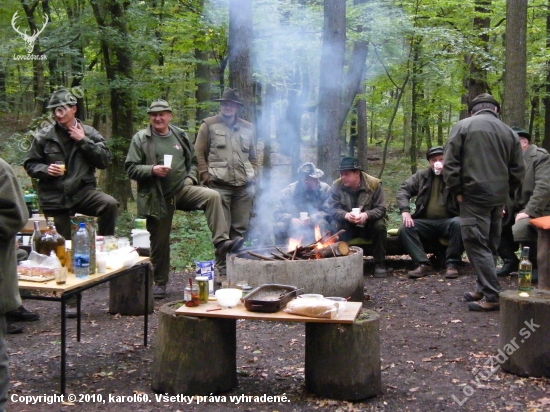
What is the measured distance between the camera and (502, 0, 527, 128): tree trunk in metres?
8.88

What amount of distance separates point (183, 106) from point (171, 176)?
1305cm

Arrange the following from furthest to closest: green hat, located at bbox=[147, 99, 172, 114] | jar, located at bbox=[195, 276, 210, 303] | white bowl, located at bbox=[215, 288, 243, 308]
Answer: green hat, located at bbox=[147, 99, 172, 114]
jar, located at bbox=[195, 276, 210, 303]
white bowl, located at bbox=[215, 288, 243, 308]

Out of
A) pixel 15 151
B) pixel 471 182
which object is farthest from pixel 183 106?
pixel 471 182

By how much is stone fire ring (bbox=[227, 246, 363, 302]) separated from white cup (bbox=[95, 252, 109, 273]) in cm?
168

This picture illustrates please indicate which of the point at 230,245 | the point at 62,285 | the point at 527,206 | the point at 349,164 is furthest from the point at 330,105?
the point at 62,285

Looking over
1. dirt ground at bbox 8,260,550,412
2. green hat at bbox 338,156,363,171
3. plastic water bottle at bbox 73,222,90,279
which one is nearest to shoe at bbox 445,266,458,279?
dirt ground at bbox 8,260,550,412

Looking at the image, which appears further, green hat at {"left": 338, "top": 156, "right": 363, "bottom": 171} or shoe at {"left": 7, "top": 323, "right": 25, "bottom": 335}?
green hat at {"left": 338, "top": 156, "right": 363, "bottom": 171}

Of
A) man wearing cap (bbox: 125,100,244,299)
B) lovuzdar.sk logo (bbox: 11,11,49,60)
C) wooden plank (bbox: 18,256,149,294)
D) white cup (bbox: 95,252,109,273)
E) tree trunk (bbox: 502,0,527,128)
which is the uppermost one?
lovuzdar.sk logo (bbox: 11,11,49,60)

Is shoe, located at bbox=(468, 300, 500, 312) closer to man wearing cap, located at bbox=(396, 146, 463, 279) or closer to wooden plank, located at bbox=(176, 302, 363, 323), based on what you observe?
man wearing cap, located at bbox=(396, 146, 463, 279)

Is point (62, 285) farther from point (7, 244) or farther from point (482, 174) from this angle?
point (482, 174)

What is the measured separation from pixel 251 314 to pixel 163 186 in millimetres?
3243

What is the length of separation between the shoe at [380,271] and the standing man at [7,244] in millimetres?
5277

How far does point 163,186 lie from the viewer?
644 cm

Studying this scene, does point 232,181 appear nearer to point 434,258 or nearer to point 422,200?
point 422,200
